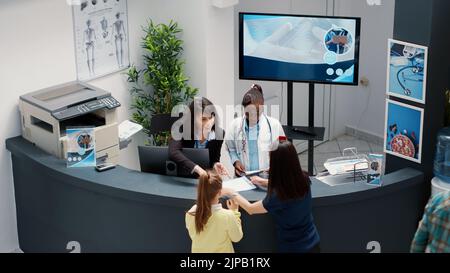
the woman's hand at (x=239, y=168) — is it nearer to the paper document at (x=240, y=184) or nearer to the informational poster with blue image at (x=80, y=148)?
the paper document at (x=240, y=184)

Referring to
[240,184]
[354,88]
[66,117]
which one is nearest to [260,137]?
[240,184]

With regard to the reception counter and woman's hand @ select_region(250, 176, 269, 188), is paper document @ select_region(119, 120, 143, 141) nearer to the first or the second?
the reception counter

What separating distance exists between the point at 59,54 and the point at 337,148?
143 inches

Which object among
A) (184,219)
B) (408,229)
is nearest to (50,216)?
(184,219)

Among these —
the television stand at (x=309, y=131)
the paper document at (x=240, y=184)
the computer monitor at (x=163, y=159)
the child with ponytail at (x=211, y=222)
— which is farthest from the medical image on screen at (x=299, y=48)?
the child with ponytail at (x=211, y=222)

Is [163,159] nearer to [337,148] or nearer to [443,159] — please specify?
[443,159]

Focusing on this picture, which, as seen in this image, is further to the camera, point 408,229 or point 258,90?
point 258,90

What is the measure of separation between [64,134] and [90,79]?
89 centimetres

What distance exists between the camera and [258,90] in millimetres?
5723

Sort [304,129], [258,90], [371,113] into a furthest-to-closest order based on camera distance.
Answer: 1. [371,113]
2. [304,129]
3. [258,90]

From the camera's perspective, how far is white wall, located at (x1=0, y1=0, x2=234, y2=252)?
5707 millimetres

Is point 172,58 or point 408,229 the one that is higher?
point 172,58

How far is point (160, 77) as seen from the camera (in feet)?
21.9

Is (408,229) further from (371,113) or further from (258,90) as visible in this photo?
(371,113)
